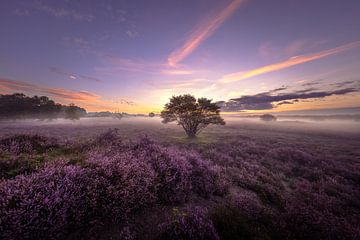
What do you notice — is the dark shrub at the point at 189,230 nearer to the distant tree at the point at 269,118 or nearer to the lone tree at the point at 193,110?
the lone tree at the point at 193,110

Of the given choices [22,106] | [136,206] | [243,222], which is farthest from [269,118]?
[22,106]

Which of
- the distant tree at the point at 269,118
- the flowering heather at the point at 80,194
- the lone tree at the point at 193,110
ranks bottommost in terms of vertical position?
the distant tree at the point at 269,118

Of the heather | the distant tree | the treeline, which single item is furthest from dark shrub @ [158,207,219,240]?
the distant tree

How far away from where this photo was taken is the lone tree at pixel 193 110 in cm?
2766

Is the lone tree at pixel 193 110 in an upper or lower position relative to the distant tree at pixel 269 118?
upper

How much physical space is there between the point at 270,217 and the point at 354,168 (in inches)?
505

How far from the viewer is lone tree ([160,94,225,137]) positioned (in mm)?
27656

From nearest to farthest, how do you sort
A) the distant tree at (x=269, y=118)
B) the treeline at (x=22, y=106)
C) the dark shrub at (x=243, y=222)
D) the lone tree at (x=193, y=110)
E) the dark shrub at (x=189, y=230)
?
the dark shrub at (x=189, y=230), the dark shrub at (x=243, y=222), the lone tree at (x=193, y=110), the treeline at (x=22, y=106), the distant tree at (x=269, y=118)

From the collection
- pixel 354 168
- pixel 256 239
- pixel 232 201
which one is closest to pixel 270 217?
pixel 232 201

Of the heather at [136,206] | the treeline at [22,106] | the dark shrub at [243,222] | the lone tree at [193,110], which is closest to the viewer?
the heather at [136,206]

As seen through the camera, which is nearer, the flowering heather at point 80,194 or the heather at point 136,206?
the flowering heather at point 80,194

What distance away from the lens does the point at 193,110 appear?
2772 centimetres

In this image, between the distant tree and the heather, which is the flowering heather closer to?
the heather

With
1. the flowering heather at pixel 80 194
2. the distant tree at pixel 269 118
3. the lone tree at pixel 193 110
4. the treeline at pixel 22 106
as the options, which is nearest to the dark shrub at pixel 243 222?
the flowering heather at pixel 80 194
